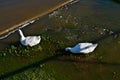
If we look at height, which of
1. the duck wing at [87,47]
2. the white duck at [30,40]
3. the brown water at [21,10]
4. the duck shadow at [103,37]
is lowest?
the duck shadow at [103,37]

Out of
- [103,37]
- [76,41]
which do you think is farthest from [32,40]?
[103,37]

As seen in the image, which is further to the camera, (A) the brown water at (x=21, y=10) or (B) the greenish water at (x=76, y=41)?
(A) the brown water at (x=21, y=10)

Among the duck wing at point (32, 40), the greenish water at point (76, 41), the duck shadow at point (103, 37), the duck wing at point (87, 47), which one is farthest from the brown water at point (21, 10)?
the duck wing at point (87, 47)

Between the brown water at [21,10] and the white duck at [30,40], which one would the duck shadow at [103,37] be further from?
the brown water at [21,10]

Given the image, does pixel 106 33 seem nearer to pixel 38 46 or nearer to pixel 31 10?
pixel 38 46

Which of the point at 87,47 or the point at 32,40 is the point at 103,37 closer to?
the point at 87,47

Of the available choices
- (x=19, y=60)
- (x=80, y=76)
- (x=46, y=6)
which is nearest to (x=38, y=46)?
(x=19, y=60)

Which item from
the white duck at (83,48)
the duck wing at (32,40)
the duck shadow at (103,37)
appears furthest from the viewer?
the duck shadow at (103,37)

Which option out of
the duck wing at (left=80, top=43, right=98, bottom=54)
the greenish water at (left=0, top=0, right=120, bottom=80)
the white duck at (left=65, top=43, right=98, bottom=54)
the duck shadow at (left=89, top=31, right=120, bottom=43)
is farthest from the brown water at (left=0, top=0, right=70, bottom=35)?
the duck wing at (left=80, top=43, right=98, bottom=54)

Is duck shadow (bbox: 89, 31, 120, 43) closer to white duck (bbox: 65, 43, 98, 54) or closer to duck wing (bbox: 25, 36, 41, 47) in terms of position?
white duck (bbox: 65, 43, 98, 54)
